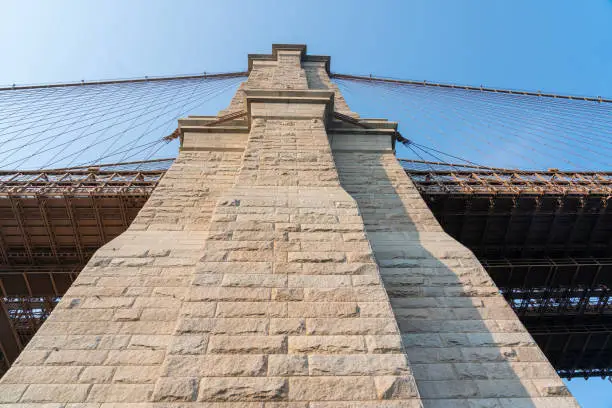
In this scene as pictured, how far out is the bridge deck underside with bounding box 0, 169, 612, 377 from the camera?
1142 centimetres

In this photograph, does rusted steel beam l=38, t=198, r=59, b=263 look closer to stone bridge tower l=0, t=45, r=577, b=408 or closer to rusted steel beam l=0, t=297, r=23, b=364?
rusted steel beam l=0, t=297, r=23, b=364

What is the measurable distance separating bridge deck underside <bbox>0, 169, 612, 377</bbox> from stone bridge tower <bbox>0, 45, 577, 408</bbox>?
6500 mm

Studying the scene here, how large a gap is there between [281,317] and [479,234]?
1152 cm

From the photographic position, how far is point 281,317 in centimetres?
341

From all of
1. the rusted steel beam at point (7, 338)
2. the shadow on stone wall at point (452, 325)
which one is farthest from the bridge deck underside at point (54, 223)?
the shadow on stone wall at point (452, 325)

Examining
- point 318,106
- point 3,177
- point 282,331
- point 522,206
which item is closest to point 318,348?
point 282,331

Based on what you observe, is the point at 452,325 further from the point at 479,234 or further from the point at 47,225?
the point at 47,225

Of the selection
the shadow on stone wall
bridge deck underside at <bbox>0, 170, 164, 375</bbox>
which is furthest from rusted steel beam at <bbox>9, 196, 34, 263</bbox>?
the shadow on stone wall

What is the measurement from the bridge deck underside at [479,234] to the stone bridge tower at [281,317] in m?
6.50

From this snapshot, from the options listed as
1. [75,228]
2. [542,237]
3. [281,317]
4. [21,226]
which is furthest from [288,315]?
[542,237]

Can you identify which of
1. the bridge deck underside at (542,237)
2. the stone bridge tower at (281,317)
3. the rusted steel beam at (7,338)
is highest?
the stone bridge tower at (281,317)

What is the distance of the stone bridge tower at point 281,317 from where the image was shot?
296cm

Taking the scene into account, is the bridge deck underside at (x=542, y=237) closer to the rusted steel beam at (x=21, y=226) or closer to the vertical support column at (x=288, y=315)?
the vertical support column at (x=288, y=315)

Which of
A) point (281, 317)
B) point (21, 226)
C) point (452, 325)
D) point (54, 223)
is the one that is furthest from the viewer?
point (54, 223)
